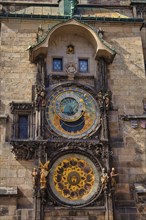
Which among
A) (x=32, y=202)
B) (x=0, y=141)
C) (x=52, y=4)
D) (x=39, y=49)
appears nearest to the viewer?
(x=32, y=202)

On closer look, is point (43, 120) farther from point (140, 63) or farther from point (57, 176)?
point (140, 63)

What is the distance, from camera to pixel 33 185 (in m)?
11.3

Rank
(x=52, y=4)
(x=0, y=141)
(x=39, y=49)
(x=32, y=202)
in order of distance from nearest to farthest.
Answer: (x=32, y=202)
(x=0, y=141)
(x=39, y=49)
(x=52, y=4)

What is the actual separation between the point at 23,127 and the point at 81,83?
2.51 m

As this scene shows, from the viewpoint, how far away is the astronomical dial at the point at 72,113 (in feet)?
40.3

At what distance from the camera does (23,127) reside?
12375mm

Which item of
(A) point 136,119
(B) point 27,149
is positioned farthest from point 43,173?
(A) point 136,119

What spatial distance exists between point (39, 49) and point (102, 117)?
314 centimetres

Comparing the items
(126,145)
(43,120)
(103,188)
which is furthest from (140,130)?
(43,120)

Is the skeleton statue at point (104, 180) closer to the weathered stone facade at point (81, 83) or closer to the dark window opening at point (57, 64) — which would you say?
the weathered stone facade at point (81, 83)

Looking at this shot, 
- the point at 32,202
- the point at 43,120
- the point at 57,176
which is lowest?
the point at 32,202

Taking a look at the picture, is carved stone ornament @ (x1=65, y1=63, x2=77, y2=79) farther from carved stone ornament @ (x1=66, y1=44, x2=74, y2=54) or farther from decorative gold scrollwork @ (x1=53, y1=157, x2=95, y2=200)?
decorative gold scrollwork @ (x1=53, y1=157, x2=95, y2=200)

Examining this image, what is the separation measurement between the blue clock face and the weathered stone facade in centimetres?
70

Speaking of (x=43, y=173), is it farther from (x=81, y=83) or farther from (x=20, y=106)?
(x=81, y=83)
